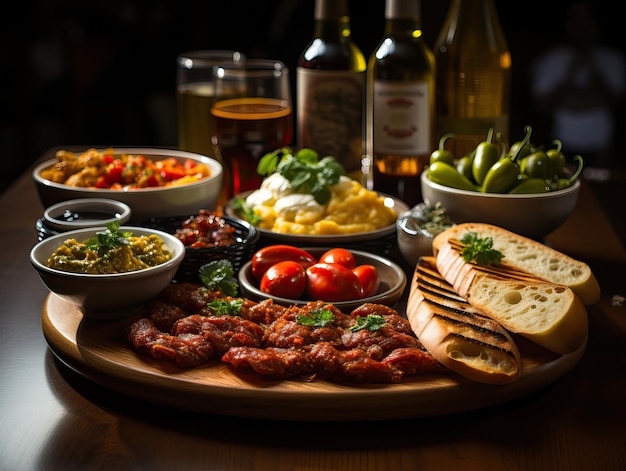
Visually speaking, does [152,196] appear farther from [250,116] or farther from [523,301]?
[523,301]

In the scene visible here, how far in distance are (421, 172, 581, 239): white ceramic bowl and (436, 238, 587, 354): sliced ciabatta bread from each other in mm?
322

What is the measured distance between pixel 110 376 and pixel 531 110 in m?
4.23

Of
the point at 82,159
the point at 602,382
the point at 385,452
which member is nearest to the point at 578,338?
the point at 602,382

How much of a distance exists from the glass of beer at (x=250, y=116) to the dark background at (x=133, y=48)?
7.99 ft

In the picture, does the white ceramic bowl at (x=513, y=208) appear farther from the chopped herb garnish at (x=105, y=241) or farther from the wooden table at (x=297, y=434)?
the chopped herb garnish at (x=105, y=241)

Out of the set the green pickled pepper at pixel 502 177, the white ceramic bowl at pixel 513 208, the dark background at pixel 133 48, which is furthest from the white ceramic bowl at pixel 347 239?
the dark background at pixel 133 48

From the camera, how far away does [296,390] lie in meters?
1.48

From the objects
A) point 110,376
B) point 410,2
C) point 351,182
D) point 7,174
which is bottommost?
point 7,174

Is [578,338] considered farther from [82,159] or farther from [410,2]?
[82,159]

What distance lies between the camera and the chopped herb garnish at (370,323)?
5.50 feet

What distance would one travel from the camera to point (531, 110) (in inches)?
208

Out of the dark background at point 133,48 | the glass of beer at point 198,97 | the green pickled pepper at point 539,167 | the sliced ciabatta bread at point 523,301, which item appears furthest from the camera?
the dark background at point 133,48

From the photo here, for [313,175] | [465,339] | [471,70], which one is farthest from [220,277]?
[471,70]

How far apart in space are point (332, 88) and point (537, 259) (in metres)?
0.91
